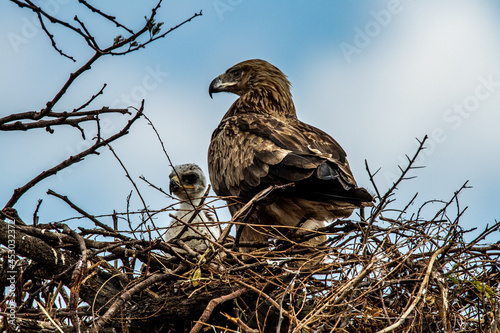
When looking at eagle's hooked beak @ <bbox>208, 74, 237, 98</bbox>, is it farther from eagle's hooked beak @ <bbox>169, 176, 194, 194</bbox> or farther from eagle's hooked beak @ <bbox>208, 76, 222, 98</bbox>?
eagle's hooked beak @ <bbox>169, 176, 194, 194</bbox>

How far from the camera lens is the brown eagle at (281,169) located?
4.45 metres

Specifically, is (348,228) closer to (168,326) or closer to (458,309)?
(458,309)

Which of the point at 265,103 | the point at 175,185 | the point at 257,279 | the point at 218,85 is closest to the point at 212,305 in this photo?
the point at 257,279

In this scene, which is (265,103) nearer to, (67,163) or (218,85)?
(218,85)

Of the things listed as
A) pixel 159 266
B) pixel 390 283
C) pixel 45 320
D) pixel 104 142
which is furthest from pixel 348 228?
pixel 45 320

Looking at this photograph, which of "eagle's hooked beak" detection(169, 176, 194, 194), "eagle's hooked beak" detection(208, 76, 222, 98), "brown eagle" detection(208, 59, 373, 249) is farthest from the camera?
"eagle's hooked beak" detection(208, 76, 222, 98)

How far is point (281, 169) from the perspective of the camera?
4.72 m

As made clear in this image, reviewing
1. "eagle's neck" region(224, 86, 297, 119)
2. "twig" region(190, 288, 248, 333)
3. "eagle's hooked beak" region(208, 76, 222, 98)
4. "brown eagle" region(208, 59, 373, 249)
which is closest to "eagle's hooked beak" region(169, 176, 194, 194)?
"brown eagle" region(208, 59, 373, 249)

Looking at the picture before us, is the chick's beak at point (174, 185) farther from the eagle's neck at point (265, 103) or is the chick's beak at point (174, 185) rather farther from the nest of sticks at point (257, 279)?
the nest of sticks at point (257, 279)

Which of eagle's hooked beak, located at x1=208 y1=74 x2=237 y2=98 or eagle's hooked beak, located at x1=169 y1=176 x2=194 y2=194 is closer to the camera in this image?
eagle's hooked beak, located at x1=169 y1=176 x2=194 y2=194

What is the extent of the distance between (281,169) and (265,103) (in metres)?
2.22

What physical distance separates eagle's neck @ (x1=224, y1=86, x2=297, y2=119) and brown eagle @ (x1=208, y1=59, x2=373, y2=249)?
0.04 feet

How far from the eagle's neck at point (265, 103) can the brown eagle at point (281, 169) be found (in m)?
0.01

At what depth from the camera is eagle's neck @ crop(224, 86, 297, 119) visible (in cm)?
676
